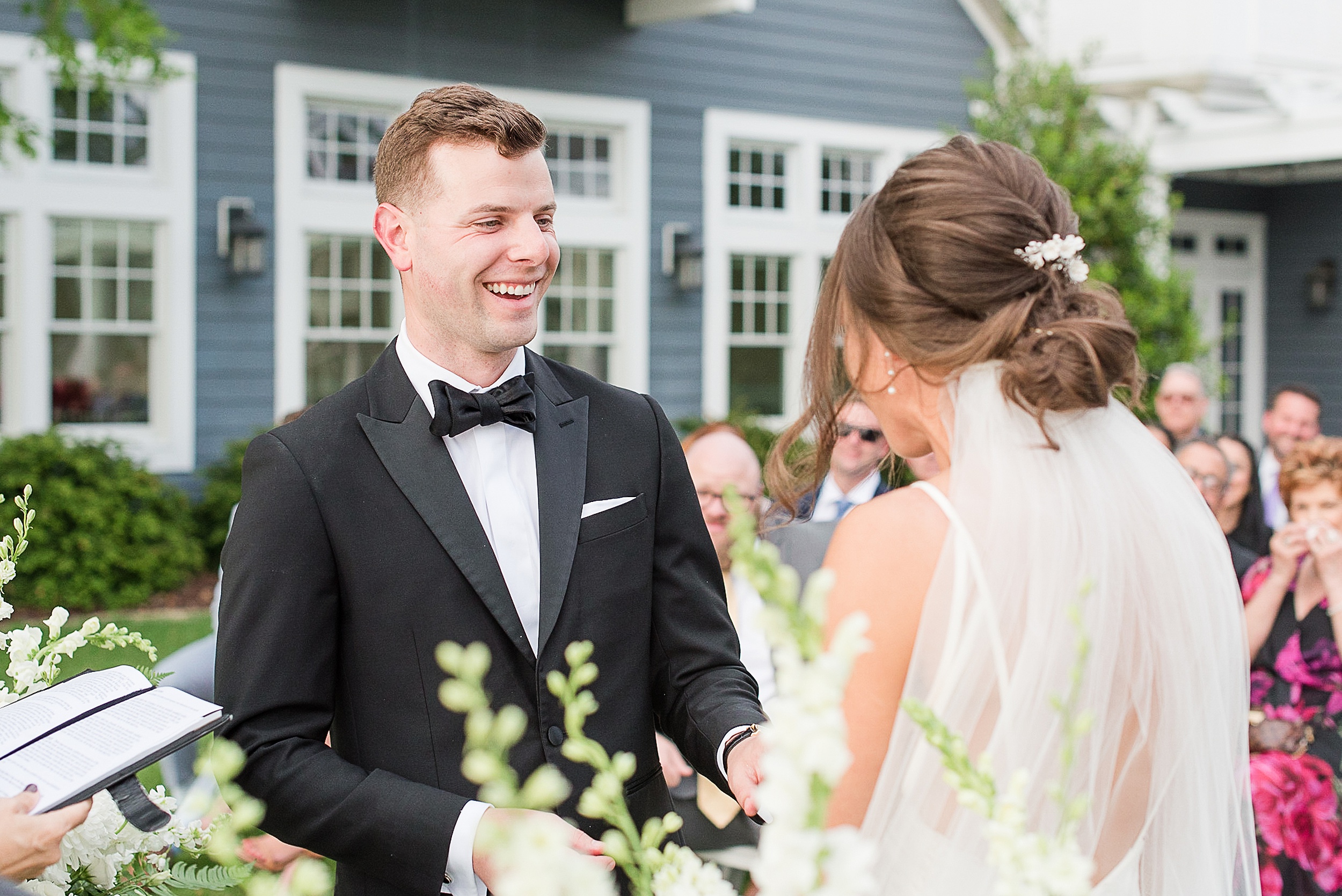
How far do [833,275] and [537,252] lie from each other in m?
0.58

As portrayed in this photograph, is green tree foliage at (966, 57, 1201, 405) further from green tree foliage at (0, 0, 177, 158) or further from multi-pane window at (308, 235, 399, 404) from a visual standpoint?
green tree foliage at (0, 0, 177, 158)

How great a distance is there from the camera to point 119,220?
9297 millimetres

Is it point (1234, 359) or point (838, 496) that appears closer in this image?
point (838, 496)

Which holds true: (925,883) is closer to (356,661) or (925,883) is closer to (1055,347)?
(1055,347)

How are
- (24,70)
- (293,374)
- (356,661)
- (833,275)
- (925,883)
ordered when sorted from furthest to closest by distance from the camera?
(293,374) → (24,70) → (356,661) → (833,275) → (925,883)

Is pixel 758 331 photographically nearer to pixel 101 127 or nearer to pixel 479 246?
pixel 101 127

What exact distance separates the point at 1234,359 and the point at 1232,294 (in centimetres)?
78

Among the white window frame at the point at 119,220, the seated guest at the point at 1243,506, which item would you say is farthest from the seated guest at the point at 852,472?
the white window frame at the point at 119,220

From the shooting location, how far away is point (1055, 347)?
72.8 inches

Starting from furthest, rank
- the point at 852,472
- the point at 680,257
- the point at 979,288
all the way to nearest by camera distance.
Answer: the point at 680,257 → the point at 852,472 → the point at 979,288

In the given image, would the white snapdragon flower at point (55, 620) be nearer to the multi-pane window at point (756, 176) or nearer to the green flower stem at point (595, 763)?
the green flower stem at point (595, 763)

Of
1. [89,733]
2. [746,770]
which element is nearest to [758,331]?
[746,770]

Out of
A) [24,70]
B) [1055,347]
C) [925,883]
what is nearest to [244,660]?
[925,883]

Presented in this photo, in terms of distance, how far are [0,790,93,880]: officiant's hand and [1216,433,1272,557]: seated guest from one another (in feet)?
19.7
